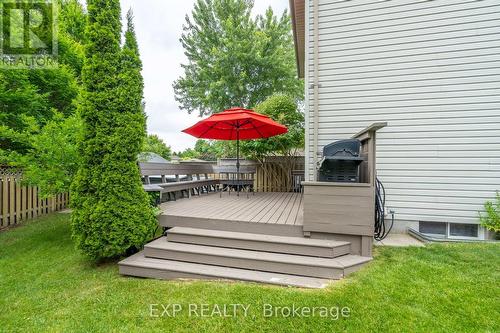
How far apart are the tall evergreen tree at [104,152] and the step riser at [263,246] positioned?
27.0 inches

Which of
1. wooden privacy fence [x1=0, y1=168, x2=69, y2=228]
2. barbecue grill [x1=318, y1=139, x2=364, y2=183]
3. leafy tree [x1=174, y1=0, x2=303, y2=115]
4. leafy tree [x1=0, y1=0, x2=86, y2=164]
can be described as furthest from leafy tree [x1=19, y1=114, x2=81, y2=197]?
leafy tree [x1=174, y1=0, x2=303, y2=115]

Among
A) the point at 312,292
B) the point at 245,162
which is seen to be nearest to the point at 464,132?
the point at 312,292

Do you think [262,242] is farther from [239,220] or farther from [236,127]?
[236,127]

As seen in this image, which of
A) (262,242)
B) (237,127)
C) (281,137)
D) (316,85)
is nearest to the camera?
(262,242)

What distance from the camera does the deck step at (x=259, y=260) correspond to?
9.06 feet

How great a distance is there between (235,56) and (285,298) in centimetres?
1619

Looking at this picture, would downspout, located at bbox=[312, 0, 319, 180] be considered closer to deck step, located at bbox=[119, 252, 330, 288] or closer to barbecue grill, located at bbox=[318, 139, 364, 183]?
barbecue grill, located at bbox=[318, 139, 364, 183]

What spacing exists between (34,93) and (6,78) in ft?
2.09

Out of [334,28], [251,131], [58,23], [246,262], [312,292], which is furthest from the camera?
[58,23]

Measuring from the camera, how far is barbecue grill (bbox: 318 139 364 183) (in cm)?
360

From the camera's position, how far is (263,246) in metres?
3.17

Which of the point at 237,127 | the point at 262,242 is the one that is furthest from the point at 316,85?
the point at 262,242

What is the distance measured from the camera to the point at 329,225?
321 centimetres

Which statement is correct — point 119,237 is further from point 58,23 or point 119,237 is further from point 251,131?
point 58,23
